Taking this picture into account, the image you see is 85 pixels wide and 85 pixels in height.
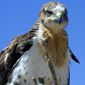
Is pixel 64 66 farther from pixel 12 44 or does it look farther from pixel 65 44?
pixel 12 44

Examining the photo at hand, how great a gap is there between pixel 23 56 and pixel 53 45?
2.15 ft

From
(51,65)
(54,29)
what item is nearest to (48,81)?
(51,65)

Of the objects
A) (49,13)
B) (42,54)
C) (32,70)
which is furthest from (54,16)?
(32,70)

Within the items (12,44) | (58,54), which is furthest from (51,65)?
(12,44)

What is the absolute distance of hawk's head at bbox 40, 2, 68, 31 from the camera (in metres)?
10.1

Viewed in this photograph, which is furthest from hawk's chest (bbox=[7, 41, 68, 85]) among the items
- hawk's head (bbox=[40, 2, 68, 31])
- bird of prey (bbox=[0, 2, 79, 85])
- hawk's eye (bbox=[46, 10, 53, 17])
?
hawk's eye (bbox=[46, 10, 53, 17])

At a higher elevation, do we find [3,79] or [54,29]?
[54,29]

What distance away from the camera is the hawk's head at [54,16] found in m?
10.1

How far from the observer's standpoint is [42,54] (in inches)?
410

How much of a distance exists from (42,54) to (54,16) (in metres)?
0.81

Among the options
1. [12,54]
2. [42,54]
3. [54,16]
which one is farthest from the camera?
[12,54]

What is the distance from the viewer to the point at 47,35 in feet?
34.8

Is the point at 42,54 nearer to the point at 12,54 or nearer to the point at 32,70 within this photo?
the point at 32,70

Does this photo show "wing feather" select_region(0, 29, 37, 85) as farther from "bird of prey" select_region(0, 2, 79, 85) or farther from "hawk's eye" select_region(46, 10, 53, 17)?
"hawk's eye" select_region(46, 10, 53, 17)
